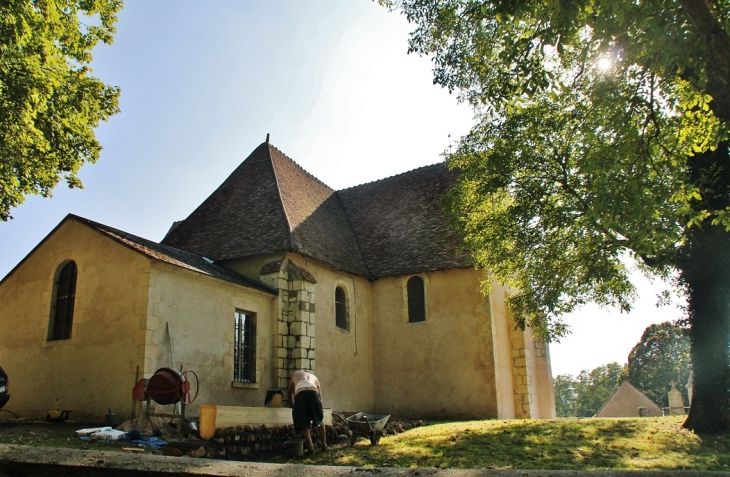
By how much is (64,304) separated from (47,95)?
4.81 meters

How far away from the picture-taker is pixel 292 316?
14930 millimetres

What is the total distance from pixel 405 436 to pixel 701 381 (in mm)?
5832

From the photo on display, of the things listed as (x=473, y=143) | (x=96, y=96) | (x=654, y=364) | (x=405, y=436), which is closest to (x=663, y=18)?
(x=473, y=143)

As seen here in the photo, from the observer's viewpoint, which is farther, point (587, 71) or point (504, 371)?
point (504, 371)

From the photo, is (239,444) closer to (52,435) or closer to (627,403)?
(52,435)

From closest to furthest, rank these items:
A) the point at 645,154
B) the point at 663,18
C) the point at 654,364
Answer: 1. the point at 663,18
2. the point at 645,154
3. the point at 654,364

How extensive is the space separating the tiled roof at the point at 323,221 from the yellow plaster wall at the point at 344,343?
47cm

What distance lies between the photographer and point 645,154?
8719 millimetres

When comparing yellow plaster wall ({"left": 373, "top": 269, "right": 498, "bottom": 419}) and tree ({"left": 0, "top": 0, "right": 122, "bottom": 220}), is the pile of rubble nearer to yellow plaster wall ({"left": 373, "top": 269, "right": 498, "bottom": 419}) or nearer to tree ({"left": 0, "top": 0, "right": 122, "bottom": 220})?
tree ({"left": 0, "top": 0, "right": 122, "bottom": 220})

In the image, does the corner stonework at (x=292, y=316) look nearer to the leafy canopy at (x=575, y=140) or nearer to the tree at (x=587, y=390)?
the leafy canopy at (x=575, y=140)

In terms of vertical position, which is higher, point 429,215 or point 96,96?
point 96,96

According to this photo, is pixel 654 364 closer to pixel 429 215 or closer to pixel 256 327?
pixel 429 215

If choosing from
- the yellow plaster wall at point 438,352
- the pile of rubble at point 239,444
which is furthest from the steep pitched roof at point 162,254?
the yellow plaster wall at point 438,352

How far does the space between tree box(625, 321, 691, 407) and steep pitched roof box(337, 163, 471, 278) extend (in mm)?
32409
